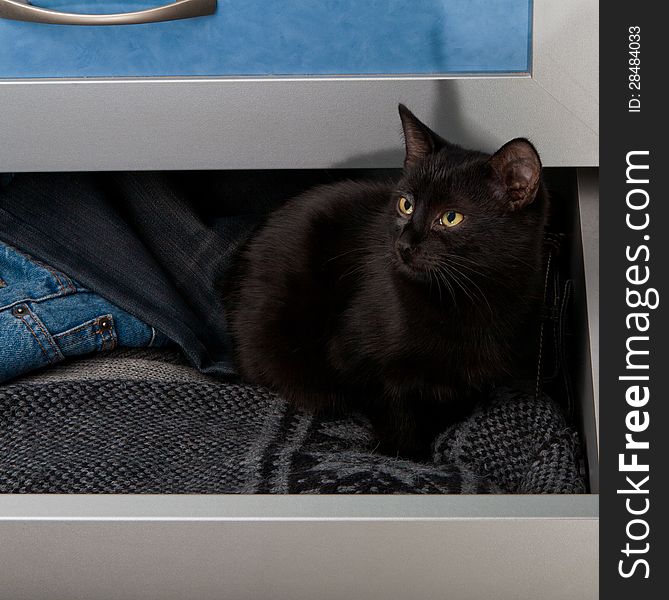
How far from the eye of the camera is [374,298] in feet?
2.89

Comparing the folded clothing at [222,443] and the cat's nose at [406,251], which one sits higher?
the cat's nose at [406,251]

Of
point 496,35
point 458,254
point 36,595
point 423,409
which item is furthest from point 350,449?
point 496,35

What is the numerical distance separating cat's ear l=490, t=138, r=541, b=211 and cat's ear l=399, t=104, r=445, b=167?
72 mm

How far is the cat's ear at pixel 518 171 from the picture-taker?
73 centimetres

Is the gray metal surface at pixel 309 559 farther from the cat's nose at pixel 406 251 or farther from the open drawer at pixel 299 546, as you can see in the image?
the cat's nose at pixel 406 251

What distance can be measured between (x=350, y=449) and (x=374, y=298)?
0.17 m

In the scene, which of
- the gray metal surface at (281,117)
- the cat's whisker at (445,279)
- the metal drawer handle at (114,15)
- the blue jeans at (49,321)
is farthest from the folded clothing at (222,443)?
the metal drawer handle at (114,15)

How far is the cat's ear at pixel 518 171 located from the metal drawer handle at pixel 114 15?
315mm

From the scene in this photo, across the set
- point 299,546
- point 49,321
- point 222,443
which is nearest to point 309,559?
point 299,546

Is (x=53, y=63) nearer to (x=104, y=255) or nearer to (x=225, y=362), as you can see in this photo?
(x=104, y=255)

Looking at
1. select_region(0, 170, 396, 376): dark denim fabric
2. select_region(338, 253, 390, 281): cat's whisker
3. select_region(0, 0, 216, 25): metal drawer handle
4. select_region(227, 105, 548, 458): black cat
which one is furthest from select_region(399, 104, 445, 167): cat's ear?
select_region(0, 170, 396, 376): dark denim fabric

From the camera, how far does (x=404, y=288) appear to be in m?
0.85

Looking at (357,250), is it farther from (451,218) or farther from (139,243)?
(139,243)

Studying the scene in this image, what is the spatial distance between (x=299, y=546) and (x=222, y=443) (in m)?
0.24
